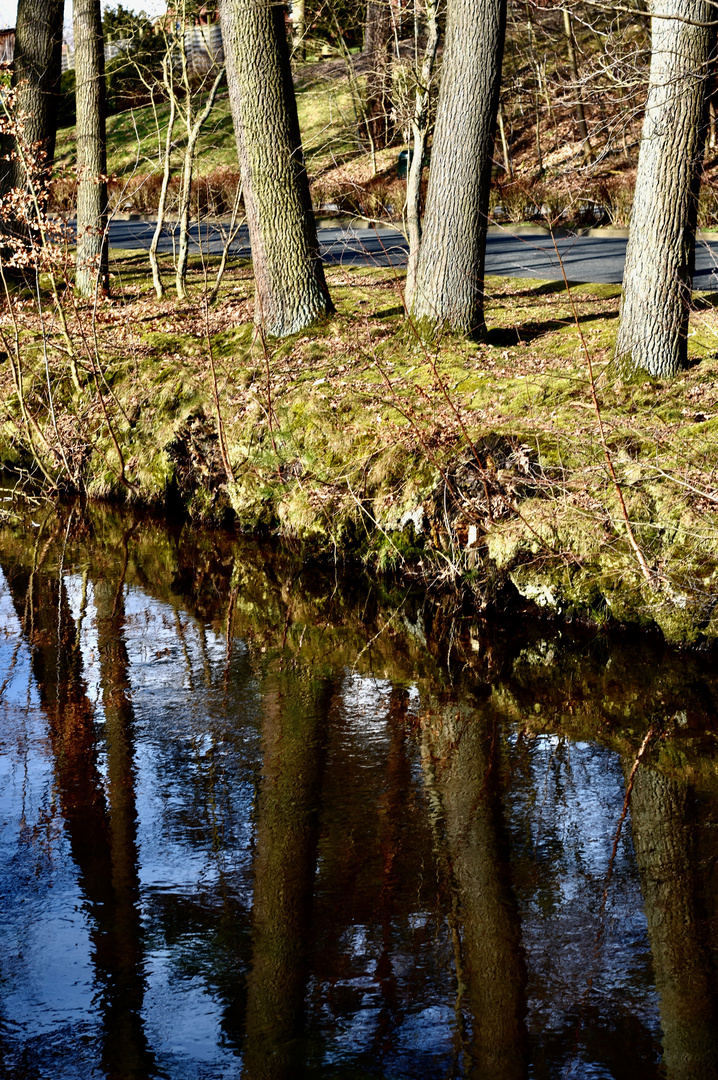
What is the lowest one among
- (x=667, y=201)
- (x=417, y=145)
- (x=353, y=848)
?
(x=353, y=848)

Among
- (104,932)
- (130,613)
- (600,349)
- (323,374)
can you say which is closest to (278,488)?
(323,374)

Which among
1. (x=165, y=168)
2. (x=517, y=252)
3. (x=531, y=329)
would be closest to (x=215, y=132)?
(x=517, y=252)

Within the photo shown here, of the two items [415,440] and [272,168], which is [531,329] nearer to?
[415,440]

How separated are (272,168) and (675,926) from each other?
32.5 ft

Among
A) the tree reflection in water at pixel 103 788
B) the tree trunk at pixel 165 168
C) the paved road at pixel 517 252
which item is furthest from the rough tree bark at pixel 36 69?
the tree reflection in water at pixel 103 788

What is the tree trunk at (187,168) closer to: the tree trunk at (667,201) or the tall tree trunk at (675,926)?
the tree trunk at (667,201)

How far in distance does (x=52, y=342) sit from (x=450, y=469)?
5916mm

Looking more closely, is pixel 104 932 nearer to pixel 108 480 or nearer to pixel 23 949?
pixel 23 949

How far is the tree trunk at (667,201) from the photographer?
8.52 meters

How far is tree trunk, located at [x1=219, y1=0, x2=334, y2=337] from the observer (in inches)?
465

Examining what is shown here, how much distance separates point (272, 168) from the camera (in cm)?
1199

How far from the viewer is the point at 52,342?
12305 mm

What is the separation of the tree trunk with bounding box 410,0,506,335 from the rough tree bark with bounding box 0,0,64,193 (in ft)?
23.1

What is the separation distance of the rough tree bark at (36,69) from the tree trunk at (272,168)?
14.9 feet
